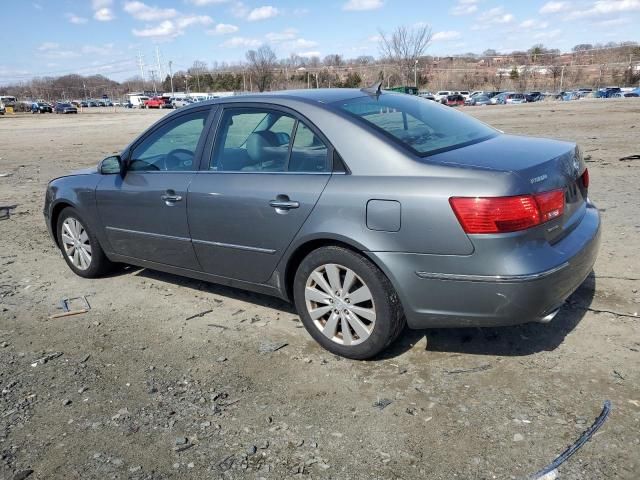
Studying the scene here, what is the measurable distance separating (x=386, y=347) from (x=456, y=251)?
0.82 m

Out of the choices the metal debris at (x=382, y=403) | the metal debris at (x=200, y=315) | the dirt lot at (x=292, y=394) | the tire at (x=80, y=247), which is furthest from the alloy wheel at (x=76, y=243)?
the metal debris at (x=382, y=403)

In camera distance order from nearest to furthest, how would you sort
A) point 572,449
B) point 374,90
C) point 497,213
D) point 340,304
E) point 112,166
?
point 572,449, point 497,213, point 340,304, point 374,90, point 112,166

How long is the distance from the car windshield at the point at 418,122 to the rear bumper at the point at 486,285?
2.34 feet

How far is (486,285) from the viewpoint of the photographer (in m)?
2.93

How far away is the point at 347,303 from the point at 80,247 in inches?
126

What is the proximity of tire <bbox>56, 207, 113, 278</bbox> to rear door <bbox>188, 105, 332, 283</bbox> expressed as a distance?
157 centimetres

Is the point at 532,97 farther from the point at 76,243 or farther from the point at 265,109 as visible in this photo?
the point at 265,109

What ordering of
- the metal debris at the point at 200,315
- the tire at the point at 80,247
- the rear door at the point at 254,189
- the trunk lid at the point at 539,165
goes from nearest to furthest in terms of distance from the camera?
the trunk lid at the point at 539,165 < the rear door at the point at 254,189 < the metal debris at the point at 200,315 < the tire at the point at 80,247

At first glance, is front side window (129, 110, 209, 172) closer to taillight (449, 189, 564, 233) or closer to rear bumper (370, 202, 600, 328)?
rear bumper (370, 202, 600, 328)

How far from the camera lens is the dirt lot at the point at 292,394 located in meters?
2.61

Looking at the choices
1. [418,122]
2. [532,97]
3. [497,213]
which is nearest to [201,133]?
[418,122]

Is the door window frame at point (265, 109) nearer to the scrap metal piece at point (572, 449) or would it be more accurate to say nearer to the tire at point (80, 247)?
the tire at point (80, 247)

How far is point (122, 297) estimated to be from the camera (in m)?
4.91

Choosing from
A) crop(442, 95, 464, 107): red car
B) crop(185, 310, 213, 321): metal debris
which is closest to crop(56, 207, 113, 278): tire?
crop(185, 310, 213, 321): metal debris
